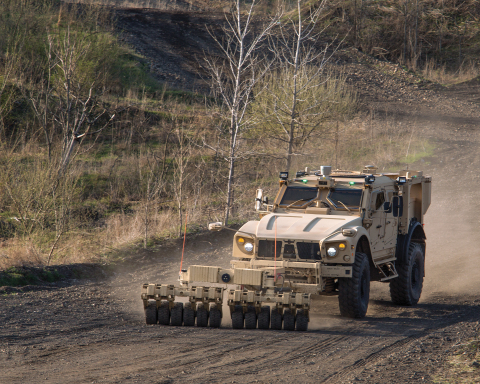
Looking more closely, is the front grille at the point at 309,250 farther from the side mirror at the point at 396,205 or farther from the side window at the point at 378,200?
the side mirror at the point at 396,205

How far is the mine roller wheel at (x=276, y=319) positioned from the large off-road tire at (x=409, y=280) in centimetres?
341

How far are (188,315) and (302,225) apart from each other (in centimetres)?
235

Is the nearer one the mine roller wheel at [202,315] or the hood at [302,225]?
the mine roller wheel at [202,315]

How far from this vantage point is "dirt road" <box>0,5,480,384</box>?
634 centimetres

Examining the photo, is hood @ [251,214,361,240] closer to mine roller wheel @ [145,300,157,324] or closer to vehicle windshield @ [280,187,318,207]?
vehicle windshield @ [280,187,318,207]

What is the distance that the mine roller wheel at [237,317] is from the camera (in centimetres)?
833

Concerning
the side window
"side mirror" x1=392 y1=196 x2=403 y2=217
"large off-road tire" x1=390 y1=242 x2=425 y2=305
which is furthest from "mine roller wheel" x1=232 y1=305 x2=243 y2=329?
"side mirror" x1=392 y1=196 x2=403 y2=217

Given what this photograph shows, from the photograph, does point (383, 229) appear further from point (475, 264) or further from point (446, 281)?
point (475, 264)

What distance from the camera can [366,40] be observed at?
46.4 m

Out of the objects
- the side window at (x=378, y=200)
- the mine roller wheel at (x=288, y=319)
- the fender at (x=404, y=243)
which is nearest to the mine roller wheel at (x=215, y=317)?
the mine roller wheel at (x=288, y=319)

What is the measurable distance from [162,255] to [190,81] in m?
25.3

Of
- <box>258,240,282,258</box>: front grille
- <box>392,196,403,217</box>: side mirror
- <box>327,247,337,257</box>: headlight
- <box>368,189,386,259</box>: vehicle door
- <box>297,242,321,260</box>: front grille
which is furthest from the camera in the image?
<box>392,196,403,217</box>: side mirror

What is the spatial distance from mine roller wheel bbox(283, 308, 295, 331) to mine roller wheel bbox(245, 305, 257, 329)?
449 mm

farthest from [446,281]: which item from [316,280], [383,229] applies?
[316,280]
